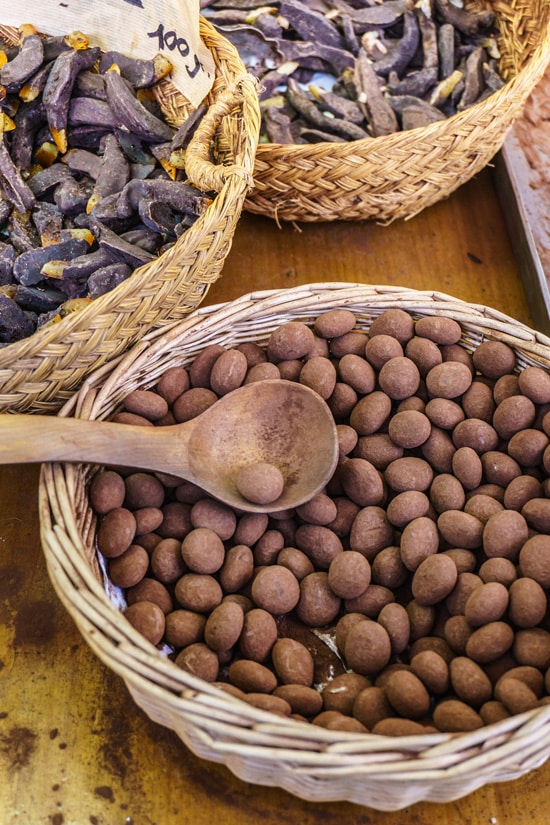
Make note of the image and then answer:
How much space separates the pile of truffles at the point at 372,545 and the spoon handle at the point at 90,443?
50 mm

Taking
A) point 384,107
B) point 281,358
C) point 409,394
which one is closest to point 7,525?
point 281,358

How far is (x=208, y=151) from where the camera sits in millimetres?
1105

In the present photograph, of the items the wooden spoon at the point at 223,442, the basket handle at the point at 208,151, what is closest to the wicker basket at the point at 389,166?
the basket handle at the point at 208,151

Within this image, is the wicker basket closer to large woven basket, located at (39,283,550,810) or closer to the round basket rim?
the round basket rim

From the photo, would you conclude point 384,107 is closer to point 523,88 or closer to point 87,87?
point 523,88

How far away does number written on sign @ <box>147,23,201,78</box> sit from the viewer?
1.26 meters

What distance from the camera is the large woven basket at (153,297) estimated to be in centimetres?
88

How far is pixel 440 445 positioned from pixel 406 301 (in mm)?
226

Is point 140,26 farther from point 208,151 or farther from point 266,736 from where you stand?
point 266,736

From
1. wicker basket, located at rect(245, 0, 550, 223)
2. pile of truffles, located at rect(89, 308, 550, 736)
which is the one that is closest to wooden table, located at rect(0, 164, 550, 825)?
pile of truffles, located at rect(89, 308, 550, 736)

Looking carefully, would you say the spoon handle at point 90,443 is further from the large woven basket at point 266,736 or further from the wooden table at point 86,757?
the wooden table at point 86,757

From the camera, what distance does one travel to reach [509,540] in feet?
2.74

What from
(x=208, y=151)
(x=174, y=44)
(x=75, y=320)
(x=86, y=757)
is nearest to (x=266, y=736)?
(x=86, y=757)

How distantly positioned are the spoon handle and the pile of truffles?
0.05 meters
